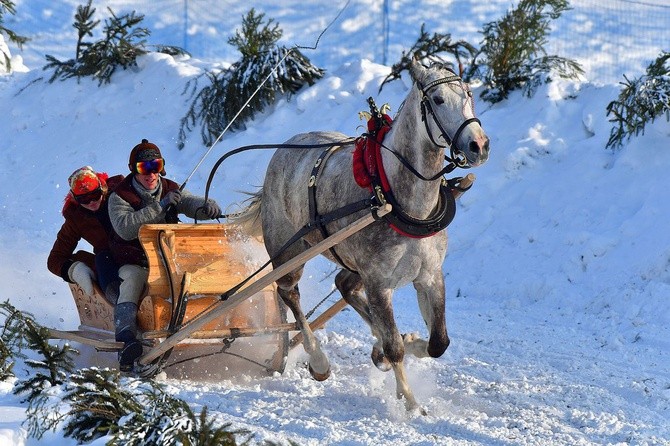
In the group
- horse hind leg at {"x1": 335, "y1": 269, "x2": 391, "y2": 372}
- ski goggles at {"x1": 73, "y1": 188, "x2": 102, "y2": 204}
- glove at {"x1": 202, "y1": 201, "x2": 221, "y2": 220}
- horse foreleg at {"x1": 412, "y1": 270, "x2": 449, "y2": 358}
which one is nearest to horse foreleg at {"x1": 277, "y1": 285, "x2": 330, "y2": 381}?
Answer: horse hind leg at {"x1": 335, "y1": 269, "x2": 391, "y2": 372}

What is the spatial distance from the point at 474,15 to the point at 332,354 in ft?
23.7

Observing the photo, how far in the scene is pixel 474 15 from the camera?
1271 cm

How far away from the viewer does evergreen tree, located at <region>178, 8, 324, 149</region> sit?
12820 millimetres

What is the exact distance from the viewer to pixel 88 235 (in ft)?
21.1

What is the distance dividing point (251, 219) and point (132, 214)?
83cm

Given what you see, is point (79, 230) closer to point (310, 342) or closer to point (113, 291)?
point (113, 291)

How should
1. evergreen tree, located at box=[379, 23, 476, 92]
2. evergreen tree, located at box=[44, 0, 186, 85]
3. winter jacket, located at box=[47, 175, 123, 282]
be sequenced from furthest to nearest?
1. evergreen tree, located at box=[44, 0, 186, 85]
2. evergreen tree, located at box=[379, 23, 476, 92]
3. winter jacket, located at box=[47, 175, 123, 282]

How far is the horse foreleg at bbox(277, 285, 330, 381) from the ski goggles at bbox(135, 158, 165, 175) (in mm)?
1085

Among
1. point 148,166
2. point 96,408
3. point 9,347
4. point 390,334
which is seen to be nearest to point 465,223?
point 148,166

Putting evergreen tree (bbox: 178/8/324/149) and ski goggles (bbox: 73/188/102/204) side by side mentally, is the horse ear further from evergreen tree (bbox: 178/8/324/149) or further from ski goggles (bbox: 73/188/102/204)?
evergreen tree (bbox: 178/8/324/149)

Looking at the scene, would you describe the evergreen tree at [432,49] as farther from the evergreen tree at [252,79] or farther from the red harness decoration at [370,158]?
the red harness decoration at [370,158]

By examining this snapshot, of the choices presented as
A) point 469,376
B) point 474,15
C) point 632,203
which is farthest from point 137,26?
point 469,376

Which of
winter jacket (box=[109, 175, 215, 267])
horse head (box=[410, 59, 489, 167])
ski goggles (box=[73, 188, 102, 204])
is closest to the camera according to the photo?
horse head (box=[410, 59, 489, 167])

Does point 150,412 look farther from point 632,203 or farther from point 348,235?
point 632,203
